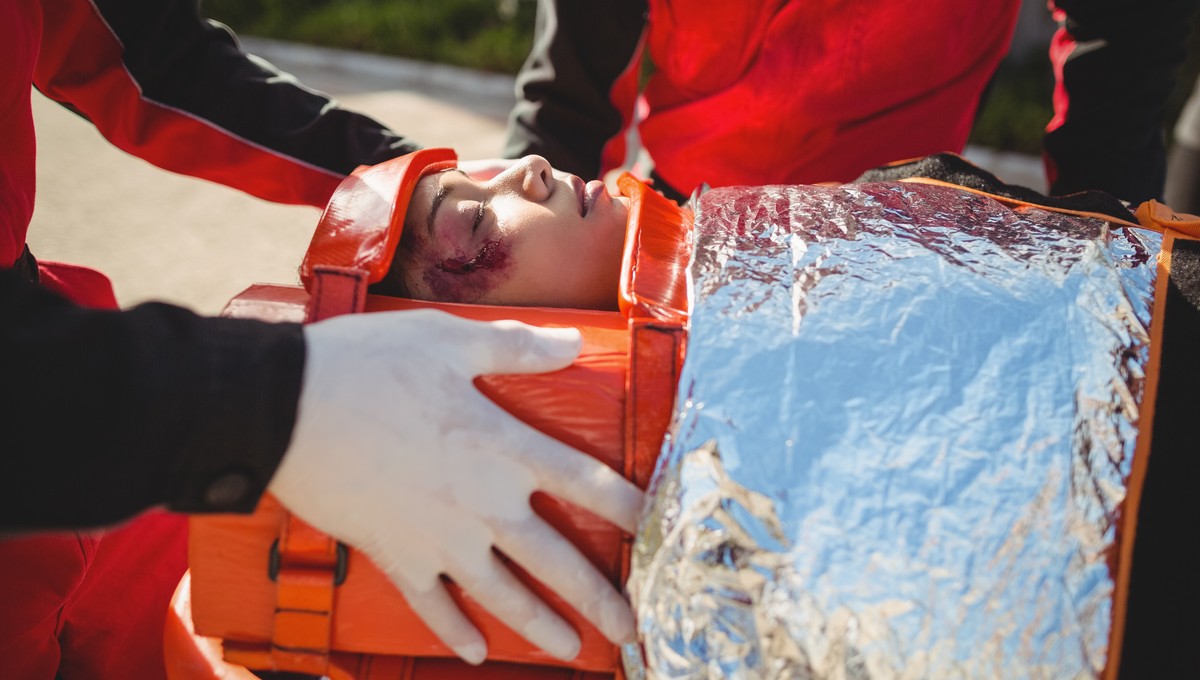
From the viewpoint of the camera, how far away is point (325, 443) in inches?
33.9

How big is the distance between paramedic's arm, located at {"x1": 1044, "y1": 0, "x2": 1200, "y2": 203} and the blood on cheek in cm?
129

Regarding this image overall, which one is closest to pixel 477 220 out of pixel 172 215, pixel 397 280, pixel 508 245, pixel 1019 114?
pixel 508 245

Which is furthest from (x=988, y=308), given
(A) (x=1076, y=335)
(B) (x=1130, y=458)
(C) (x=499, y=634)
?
(C) (x=499, y=634)

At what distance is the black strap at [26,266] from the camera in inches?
50.3

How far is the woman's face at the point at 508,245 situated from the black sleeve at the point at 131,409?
0.52 metres

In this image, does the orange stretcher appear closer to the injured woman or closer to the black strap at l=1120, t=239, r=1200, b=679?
the injured woman

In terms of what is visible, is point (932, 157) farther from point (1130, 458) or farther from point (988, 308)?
point (1130, 458)

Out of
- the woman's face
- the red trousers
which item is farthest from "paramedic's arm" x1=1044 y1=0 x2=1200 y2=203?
the red trousers

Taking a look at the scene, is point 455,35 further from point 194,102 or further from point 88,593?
point 88,593

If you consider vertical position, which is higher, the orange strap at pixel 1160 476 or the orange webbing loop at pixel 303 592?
the orange strap at pixel 1160 476

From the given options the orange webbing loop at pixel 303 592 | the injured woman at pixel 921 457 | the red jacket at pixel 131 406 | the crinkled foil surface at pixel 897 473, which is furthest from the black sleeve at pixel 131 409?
the crinkled foil surface at pixel 897 473

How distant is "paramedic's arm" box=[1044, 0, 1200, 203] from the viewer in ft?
5.42

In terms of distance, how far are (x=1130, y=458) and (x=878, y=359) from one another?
0.93ft

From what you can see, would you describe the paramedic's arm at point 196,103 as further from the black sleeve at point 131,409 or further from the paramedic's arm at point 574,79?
the black sleeve at point 131,409
